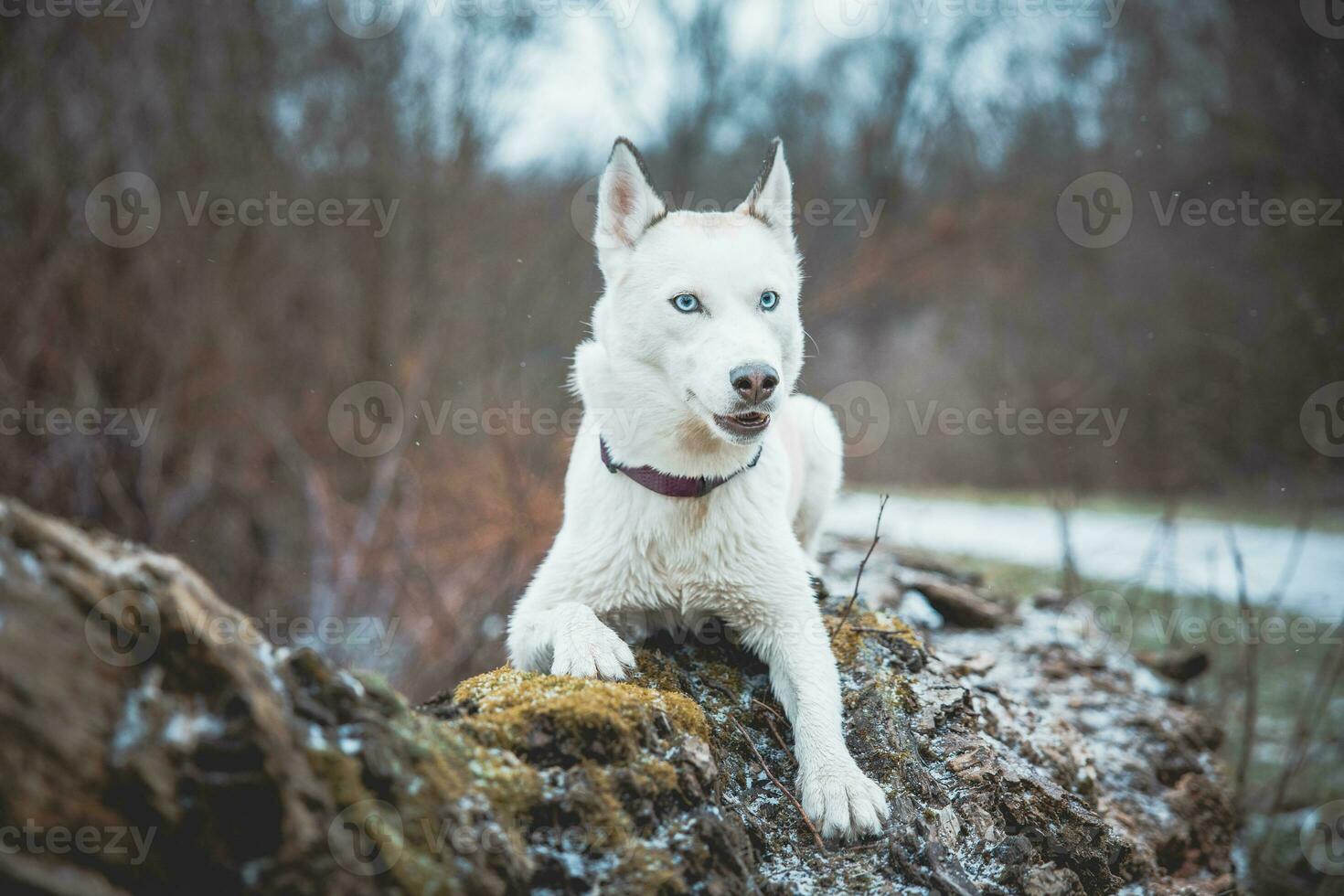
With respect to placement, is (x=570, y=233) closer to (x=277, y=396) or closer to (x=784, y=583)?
(x=277, y=396)

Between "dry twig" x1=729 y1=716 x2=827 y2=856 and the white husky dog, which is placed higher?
the white husky dog

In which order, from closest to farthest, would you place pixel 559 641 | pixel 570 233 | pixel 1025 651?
pixel 559 641 < pixel 1025 651 < pixel 570 233

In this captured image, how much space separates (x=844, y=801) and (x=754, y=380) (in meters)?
1.29

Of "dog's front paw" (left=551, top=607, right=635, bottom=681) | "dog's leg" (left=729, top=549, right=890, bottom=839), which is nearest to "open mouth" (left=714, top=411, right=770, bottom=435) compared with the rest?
"dog's leg" (left=729, top=549, right=890, bottom=839)

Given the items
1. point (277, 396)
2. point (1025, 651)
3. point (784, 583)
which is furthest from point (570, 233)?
point (784, 583)

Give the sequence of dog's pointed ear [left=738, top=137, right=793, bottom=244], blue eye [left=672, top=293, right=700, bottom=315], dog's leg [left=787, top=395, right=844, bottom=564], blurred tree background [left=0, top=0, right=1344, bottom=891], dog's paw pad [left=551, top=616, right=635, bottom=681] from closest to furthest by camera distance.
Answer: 1. dog's paw pad [left=551, top=616, right=635, bottom=681]
2. blue eye [left=672, top=293, right=700, bottom=315]
3. dog's pointed ear [left=738, top=137, right=793, bottom=244]
4. dog's leg [left=787, top=395, right=844, bottom=564]
5. blurred tree background [left=0, top=0, right=1344, bottom=891]

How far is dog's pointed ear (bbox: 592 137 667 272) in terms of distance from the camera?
10.9ft

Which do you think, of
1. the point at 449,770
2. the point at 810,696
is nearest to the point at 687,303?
the point at 810,696

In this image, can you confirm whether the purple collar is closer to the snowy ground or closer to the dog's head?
the dog's head

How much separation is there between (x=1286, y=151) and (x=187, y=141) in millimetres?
15781

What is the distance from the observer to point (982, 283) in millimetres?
18844

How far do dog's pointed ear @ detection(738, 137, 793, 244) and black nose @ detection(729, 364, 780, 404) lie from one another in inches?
41.0

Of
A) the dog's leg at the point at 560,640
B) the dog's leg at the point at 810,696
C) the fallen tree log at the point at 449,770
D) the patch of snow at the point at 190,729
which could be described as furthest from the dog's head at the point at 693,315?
the patch of snow at the point at 190,729

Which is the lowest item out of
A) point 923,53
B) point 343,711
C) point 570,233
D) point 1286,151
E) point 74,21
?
point 343,711
